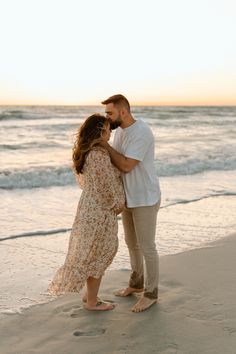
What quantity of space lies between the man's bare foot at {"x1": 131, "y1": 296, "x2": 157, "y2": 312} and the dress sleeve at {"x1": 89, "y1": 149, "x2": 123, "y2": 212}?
0.83m

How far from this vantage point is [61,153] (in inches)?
744

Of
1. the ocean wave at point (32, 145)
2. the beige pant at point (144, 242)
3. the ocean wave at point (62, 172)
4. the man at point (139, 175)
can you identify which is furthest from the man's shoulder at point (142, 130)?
the ocean wave at point (32, 145)

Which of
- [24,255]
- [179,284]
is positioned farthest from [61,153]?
[179,284]

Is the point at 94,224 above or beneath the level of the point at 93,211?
beneath

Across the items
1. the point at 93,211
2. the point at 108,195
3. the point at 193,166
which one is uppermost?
the point at 108,195

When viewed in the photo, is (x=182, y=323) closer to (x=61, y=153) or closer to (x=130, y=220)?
(x=130, y=220)

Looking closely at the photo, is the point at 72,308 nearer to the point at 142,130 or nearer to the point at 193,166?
the point at 142,130

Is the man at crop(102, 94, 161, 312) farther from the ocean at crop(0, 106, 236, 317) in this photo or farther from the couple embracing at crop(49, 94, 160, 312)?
the ocean at crop(0, 106, 236, 317)

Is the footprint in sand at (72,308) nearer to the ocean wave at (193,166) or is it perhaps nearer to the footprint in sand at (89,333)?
the footprint in sand at (89,333)

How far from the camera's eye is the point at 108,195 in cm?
412

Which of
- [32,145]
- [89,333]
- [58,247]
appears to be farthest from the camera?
[32,145]

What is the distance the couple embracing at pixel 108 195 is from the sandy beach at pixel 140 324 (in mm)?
199

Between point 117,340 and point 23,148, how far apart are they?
57.7 ft

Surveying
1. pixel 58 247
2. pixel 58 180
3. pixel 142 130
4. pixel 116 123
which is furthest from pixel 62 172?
pixel 142 130
